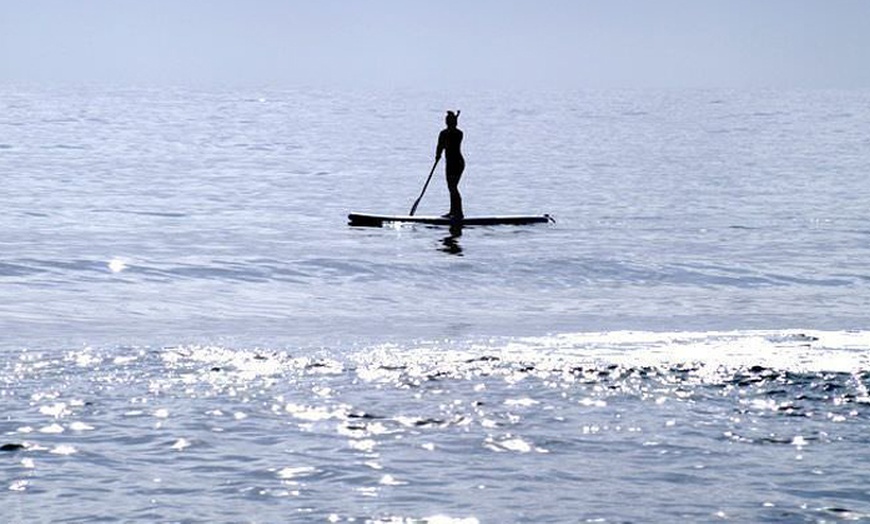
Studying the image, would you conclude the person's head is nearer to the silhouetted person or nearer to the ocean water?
the silhouetted person

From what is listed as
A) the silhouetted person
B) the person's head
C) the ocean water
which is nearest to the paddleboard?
the silhouetted person

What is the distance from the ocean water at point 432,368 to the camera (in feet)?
34.6

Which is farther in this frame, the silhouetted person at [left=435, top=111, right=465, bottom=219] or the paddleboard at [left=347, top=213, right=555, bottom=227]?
the paddleboard at [left=347, top=213, right=555, bottom=227]

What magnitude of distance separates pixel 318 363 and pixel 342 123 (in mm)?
135320

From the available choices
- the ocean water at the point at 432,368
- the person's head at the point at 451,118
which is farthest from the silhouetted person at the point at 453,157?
the ocean water at the point at 432,368

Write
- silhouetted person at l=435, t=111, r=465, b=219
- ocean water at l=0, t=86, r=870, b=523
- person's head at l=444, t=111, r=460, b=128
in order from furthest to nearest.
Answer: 1. silhouetted person at l=435, t=111, r=465, b=219
2. person's head at l=444, t=111, r=460, b=128
3. ocean water at l=0, t=86, r=870, b=523

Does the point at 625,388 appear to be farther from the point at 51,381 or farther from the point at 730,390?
the point at 51,381

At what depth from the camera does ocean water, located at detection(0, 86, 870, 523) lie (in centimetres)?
1054

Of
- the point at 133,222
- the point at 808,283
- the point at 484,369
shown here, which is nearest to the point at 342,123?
the point at 133,222

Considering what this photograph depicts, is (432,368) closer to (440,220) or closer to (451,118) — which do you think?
(451,118)

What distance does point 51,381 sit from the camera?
44.4 ft

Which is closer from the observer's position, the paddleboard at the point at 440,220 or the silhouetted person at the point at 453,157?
the silhouetted person at the point at 453,157

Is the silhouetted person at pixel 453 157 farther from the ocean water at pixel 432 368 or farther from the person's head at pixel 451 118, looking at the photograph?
the ocean water at pixel 432 368

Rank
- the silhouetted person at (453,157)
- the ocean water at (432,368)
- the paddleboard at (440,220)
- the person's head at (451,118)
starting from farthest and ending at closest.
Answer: the paddleboard at (440,220) < the silhouetted person at (453,157) < the person's head at (451,118) < the ocean water at (432,368)
